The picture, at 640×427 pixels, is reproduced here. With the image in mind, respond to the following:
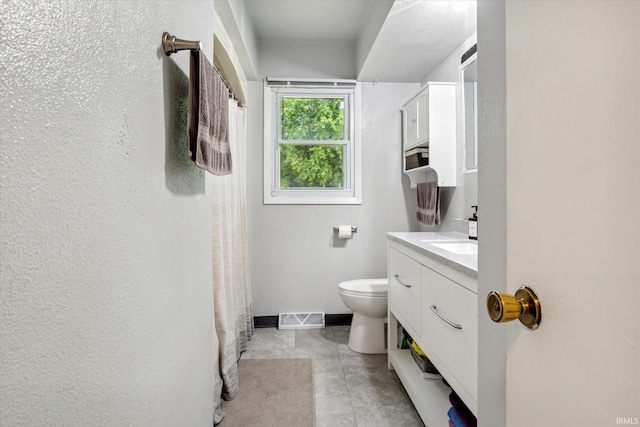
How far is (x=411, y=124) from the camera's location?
2.58 metres

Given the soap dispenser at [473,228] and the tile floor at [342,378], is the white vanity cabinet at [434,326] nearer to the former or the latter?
the tile floor at [342,378]

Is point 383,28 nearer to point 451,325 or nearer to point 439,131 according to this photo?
point 439,131

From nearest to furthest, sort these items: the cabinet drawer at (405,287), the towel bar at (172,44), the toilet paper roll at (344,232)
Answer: the towel bar at (172,44) < the cabinet drawer at (405,287) < the toilet paper roll at (344,232)

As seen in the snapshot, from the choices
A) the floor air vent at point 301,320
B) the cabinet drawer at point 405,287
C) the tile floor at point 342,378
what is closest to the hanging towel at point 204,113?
the cabinet drawer at point 405,287

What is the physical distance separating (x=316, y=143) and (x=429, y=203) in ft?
3.82

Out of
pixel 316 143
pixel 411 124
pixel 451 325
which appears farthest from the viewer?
pixel 316 143

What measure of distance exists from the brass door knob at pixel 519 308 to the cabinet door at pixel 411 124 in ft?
7.10

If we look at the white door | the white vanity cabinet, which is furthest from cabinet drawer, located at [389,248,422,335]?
the white door

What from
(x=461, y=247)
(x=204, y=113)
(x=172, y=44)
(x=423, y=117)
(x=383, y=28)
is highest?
(x=383, y=28)

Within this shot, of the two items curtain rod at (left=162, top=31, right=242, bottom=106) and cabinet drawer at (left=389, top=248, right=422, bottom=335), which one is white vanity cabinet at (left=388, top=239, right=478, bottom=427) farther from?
curtain rod at (left=162, top=31, right=242, bottom=106)

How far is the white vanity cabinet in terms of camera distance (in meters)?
1.08

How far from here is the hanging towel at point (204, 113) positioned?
907 millimetres

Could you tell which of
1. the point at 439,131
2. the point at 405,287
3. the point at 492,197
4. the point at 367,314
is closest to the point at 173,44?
the point at 492,197

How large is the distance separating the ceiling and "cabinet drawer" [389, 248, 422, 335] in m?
1.42
